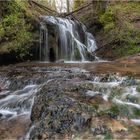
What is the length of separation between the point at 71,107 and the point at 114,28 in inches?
430

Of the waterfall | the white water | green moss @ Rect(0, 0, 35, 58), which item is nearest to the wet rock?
the white water

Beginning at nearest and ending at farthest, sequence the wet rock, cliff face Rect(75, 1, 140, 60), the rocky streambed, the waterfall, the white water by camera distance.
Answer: the wet rock
the rocky streambed
the white water
the waterfall
cliff face Rect(75, 1, 140, 60)

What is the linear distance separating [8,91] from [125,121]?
4.32 m

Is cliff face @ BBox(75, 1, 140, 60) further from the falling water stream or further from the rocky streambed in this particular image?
the rocky streambed

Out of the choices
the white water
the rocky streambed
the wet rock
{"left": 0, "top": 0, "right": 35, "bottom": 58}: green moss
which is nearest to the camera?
the wet rock

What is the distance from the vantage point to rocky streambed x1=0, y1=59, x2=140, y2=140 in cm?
630

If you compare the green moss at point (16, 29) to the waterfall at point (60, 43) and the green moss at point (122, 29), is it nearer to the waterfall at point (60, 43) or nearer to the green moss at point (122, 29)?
the waterfall at point (60, 43)

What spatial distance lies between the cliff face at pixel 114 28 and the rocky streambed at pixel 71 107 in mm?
6776

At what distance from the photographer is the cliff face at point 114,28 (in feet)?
53.7

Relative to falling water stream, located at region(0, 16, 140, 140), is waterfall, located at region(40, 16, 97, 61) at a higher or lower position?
higher

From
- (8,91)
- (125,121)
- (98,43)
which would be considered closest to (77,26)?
(98,43)

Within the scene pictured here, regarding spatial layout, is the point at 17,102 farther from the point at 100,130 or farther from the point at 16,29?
the point at 16,29

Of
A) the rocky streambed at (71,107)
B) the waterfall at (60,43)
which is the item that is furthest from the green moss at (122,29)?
the rocky streambed at (71,107)

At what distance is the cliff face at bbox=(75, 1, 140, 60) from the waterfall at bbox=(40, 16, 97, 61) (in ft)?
3.45
